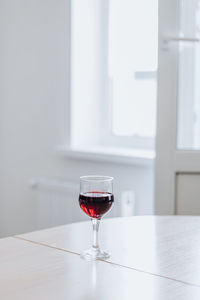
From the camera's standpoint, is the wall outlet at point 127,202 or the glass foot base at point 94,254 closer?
the glass foot base at point 94,254

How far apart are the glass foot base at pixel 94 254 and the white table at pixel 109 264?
0.01m

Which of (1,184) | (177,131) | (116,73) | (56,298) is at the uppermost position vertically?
(116,73)

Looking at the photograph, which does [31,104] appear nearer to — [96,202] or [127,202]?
[127,202]

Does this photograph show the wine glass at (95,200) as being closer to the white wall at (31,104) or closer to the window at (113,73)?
the white wall at (31,104)

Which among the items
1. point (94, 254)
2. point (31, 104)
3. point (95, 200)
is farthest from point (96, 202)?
point (31, 104)

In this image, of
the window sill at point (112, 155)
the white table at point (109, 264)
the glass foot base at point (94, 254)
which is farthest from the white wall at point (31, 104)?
the glass foot base at point (94, 254)

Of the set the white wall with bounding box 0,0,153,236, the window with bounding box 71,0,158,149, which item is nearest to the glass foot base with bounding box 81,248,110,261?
the white wall with bounding box 0,0,153,236

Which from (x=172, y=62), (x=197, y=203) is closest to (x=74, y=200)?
(x=197, y=203)

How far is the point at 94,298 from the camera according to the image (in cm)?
81

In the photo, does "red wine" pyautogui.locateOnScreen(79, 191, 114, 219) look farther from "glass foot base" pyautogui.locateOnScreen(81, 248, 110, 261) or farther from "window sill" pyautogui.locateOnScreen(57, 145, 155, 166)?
"window sill" pyautogui.locateOnScreen(57, 145, 155, 166)

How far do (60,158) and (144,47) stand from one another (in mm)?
792

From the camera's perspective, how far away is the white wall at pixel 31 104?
9.59ft

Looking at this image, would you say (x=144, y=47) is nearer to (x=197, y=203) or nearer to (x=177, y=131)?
(x=177, y=131)

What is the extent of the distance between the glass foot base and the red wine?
0.07 meters
